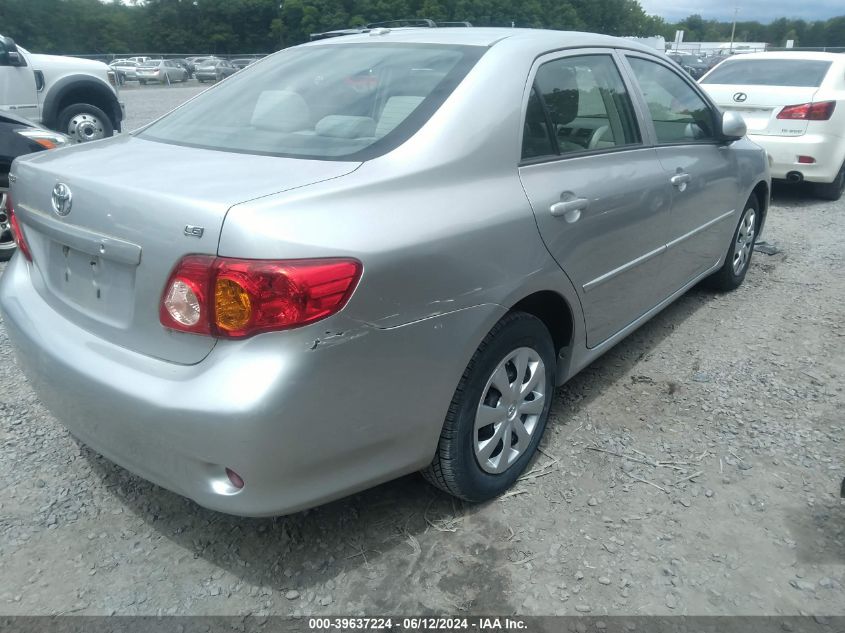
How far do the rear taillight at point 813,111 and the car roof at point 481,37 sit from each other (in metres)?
5.12

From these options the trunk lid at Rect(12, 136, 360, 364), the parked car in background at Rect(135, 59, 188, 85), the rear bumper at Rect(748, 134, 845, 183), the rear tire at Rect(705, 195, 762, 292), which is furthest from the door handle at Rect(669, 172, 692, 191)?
the parked car in background at Rect(135, 59, 188, 85)

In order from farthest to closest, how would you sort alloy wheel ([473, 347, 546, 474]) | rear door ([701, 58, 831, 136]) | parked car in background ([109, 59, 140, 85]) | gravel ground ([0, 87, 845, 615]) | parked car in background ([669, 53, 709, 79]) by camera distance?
parked car in background ([109, 59, 140, 85]), parked car in background ([669, 53, 709, 79]), rear door ([701, 58, 831, 136]), alloy wheel ([473, 347, 546, 474]), gravel ground ([0, 87, 845, 615])

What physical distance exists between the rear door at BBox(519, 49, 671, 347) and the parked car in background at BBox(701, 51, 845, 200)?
15.4 feet

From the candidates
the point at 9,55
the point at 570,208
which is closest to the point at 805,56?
the point at 570,208

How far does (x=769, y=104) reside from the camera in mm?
7598

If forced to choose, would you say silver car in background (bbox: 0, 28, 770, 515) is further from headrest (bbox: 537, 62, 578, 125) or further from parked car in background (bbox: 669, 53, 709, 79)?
parked car in background (bbox: 669, 53, 709, 79)

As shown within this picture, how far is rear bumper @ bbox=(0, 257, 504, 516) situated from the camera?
1.85m

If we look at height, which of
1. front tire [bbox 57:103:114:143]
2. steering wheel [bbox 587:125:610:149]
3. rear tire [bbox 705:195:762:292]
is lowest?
rear tire [bbox 705:195:762:292]

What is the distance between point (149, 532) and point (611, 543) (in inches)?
64.2

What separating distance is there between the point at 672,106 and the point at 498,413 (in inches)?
89.6

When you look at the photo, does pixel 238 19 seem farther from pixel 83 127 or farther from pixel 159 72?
pixel 83 127

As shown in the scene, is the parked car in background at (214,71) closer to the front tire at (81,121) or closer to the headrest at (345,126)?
the front tire at (81,121)

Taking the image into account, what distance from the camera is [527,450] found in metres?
2.80

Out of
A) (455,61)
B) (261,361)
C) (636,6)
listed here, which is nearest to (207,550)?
(261,361)
